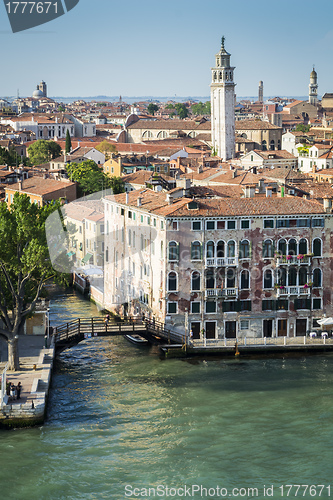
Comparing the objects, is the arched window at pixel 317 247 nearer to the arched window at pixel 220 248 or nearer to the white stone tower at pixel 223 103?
the arched window at pixel 220 248

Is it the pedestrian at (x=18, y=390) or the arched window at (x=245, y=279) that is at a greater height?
the arched window at (x=245, y=279)

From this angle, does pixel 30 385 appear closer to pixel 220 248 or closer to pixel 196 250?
pixel 196 250

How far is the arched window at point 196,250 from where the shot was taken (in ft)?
101

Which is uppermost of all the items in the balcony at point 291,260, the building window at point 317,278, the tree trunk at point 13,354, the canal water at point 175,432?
the balcony at point 291,260

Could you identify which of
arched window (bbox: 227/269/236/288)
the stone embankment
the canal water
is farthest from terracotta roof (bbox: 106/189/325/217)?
the stone embankment

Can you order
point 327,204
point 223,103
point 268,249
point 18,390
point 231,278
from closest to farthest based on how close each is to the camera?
1. point 18,390
2. point 231,278
3. point 268,249
4. point 327,204
5. point 223,103

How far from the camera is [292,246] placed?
31.3 meters

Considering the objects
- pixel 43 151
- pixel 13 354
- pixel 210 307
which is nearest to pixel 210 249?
pixel 210 307

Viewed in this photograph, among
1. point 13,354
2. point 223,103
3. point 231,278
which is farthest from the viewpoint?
point 223,103

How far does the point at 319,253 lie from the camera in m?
31.6

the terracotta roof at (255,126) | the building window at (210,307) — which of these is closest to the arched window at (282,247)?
the building window at (210,307)

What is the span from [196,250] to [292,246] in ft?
11.2

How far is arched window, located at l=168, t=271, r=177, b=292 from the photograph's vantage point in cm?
3094

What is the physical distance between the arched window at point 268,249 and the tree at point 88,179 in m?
30.5
